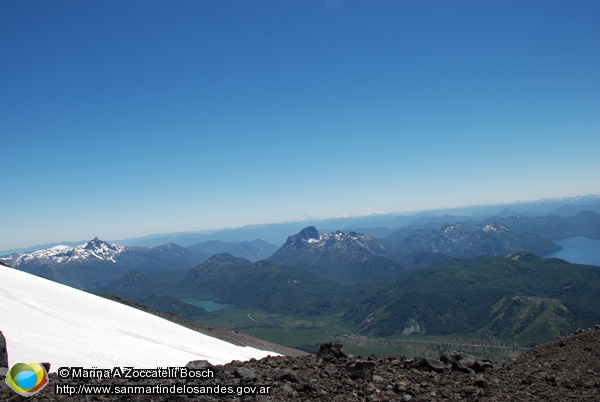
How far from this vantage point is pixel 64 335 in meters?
19.9

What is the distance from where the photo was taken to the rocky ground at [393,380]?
10.5 metres

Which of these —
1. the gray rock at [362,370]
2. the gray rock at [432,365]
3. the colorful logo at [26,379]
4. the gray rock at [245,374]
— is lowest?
the gray rock at [432,365]

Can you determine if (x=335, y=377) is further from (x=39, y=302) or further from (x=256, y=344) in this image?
(x=256, y=344)

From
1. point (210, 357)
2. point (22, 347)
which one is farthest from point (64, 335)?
point (210, 357)

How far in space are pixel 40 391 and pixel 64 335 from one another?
11.8 metres

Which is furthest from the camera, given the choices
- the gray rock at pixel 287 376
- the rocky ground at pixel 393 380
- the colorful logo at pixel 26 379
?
the gray rock at pixel 287 376

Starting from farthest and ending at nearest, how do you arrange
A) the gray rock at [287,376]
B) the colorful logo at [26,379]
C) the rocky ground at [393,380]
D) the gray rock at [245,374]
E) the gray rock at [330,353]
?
the gray rock at [330,353] → the gray rock at [287,376] → the gray rock at [245,374] → the rocky ground at [393,380] → the colorful logo at [26,379]

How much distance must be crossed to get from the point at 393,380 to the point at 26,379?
1161cm

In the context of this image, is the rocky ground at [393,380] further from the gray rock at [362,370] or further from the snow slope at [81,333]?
the snow slope at [81,333]

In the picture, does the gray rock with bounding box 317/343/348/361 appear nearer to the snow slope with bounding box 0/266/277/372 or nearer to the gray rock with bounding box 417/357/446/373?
the gray rock with bounding box 417/357/446/373

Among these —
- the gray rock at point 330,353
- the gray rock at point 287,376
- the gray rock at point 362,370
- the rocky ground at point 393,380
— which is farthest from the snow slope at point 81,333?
the gray rock at point 362,370

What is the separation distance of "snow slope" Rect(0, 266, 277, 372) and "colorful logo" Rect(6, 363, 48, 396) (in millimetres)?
5751

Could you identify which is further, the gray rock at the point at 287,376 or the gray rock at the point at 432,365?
the gray rock at the point at 432,365

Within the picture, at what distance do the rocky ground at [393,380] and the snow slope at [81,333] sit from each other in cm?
704
